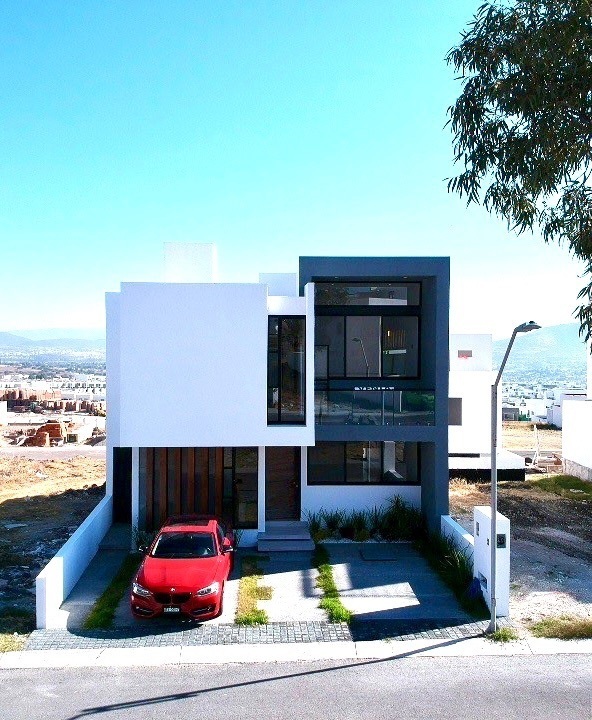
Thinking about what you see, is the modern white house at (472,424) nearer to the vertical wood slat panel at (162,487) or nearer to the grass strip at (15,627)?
the vertical wood slat panel at (162,487)

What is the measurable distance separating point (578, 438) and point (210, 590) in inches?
694

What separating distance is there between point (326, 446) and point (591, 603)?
686 cm

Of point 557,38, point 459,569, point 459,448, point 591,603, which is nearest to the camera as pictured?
point 557,38

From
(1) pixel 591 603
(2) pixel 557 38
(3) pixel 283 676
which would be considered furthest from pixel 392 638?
(2) pixel 557 38

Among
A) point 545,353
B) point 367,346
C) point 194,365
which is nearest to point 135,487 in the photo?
point 194,365

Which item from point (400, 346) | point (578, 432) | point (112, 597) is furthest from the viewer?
point (578, 432)

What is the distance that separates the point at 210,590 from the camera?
34.5 feet

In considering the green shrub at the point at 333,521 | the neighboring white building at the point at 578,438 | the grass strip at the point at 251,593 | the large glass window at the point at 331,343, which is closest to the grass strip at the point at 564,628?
the grass strip at the point at 251,593

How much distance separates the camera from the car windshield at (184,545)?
11.5 meters

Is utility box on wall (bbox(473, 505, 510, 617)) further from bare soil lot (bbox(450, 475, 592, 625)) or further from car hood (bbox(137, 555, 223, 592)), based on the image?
car hood (bbox(137, 555, 223, 592))

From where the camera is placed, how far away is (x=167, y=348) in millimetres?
14297

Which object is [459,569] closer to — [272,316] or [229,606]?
[229,606]

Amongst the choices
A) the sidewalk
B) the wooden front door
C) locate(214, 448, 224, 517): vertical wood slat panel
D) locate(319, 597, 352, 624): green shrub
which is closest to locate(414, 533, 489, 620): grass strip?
the sidewalk

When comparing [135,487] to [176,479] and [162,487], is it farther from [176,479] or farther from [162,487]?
[176,479]
